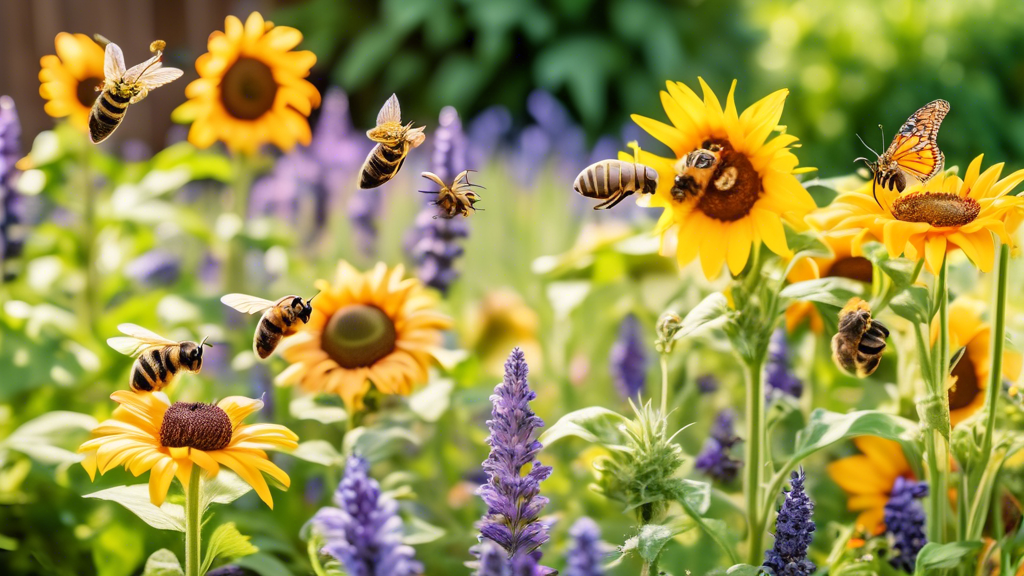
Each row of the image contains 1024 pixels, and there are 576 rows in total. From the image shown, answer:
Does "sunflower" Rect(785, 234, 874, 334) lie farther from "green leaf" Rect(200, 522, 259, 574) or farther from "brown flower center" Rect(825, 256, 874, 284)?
"green leaf" Rect(200, 522, 259, 574)

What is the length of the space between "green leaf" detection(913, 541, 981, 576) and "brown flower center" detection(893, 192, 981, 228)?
13.0 inches

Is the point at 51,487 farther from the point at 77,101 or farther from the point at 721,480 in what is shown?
the point at 721,480

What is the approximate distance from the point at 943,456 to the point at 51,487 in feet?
4.29

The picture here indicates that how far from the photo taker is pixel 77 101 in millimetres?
1263

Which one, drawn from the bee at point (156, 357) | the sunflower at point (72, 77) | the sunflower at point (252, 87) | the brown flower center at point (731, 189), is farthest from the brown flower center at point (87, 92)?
the brown flower center at point (731, 189)

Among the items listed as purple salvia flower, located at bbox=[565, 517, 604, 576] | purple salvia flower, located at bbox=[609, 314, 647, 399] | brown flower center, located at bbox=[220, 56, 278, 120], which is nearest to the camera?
purple salvia flower, located at bbox=[565, 517, 604, 576]

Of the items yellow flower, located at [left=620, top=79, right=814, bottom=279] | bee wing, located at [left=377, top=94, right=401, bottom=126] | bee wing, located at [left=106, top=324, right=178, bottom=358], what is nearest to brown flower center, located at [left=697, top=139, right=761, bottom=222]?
yellow flower, located at [left=620, top=79, right=814, bottom=279]

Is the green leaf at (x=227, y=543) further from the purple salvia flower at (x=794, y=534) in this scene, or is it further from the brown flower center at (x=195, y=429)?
the purple salvia flower at (x=794, y=534)

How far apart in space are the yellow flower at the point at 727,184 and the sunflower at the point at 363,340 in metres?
0.42

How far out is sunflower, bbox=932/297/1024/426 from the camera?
3.72ft

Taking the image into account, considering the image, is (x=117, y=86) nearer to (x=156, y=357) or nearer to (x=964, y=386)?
(x=156, y=357)

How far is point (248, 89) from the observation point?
1.23 metres

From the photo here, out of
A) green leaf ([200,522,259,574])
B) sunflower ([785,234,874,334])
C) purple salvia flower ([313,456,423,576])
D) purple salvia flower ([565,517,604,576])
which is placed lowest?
purple salvia flower ([565,517,604,576])

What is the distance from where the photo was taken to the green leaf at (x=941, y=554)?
0.88 metres
